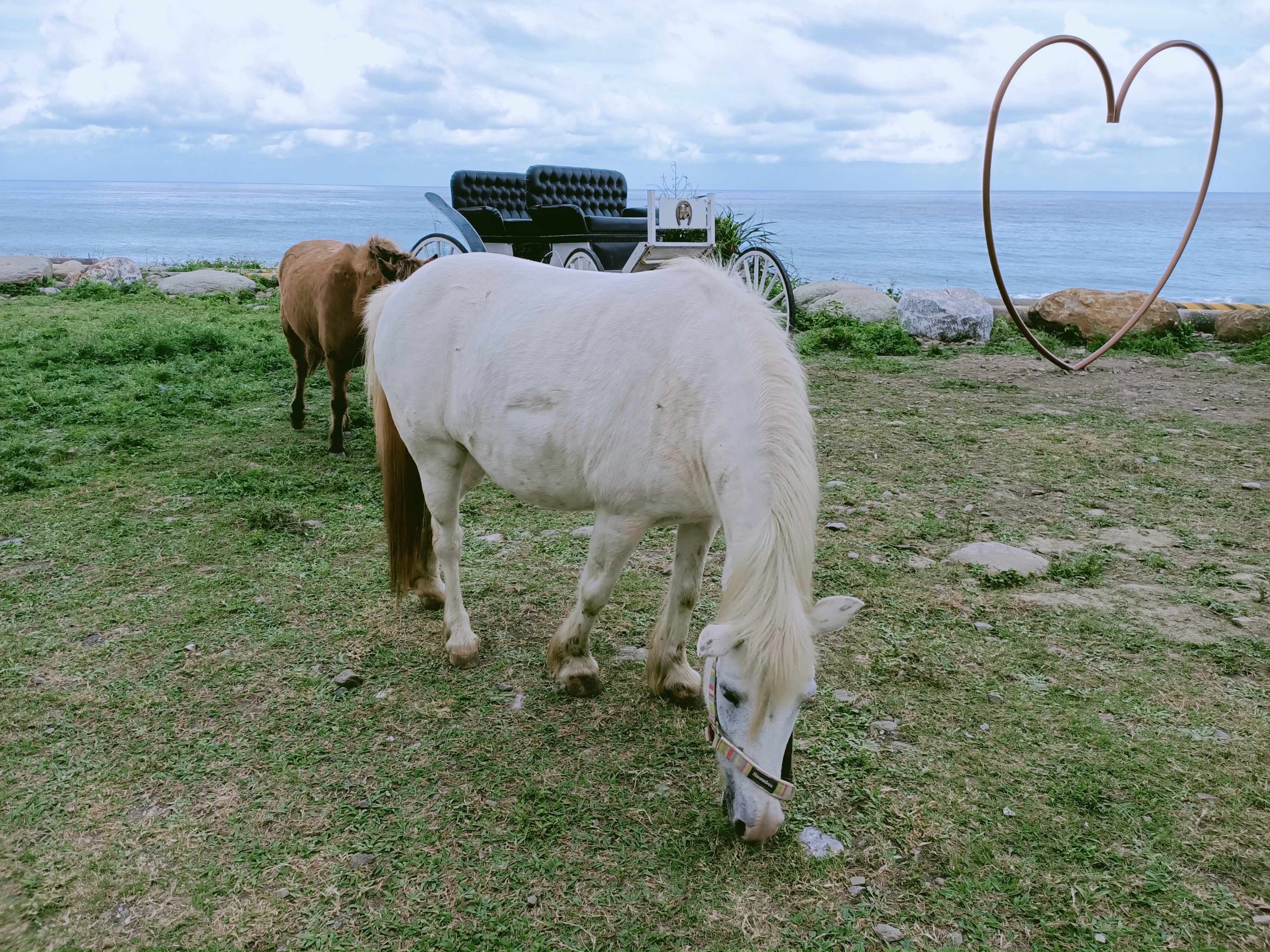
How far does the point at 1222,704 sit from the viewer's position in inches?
105

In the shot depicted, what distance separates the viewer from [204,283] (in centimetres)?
1142

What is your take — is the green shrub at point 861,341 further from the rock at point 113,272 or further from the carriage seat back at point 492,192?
the rock at point 113,272

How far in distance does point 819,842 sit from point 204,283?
11.9 m

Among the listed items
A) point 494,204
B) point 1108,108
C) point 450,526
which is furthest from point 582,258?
point 450,526

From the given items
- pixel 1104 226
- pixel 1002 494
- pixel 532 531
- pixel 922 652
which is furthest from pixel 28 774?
pixel 1104 226

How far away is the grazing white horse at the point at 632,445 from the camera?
1929 mm

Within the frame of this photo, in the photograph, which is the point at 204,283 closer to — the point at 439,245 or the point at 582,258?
the point at 439,245

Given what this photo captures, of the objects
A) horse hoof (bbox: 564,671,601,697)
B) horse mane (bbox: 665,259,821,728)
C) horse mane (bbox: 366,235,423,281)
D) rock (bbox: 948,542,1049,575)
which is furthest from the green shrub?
horse mane (bbox: 665,259,821,728)

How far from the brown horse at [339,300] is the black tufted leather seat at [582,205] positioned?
343cm

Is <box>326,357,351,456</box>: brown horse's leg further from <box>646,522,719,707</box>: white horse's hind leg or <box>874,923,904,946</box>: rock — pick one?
<box>874,923,904,946</box>: rock

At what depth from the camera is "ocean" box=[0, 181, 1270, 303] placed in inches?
718

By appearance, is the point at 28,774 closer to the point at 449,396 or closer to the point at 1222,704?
the point at 449,396

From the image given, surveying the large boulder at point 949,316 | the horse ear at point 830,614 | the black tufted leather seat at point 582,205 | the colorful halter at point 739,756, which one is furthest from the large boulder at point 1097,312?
the colorful halter at point 739,756

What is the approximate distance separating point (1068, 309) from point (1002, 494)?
5136 millimetres
